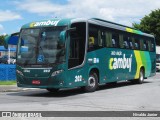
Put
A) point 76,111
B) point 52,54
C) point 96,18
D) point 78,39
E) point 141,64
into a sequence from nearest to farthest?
point 76,111, point 52,54, point 78,39, point 96,18, point 141,64

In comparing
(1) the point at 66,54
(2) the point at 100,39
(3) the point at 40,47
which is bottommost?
(1) the point at 66,54

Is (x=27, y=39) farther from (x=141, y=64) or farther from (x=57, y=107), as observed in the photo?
(x=141, y=64)

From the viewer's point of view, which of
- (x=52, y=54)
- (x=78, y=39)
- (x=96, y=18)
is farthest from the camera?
(x=96, y=18)

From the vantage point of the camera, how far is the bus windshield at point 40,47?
16.3 m

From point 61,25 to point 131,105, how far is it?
5071 millimetres

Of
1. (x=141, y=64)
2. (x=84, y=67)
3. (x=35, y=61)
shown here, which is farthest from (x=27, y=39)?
(x=141, y=64)

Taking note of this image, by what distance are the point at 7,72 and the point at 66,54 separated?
33.5 ft

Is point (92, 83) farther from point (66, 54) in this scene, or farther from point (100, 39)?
point (66, 54)

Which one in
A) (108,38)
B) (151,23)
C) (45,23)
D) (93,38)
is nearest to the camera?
(45,23)

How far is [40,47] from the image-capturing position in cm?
1664

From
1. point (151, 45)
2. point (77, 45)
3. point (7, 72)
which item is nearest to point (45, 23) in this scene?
point (77, 45)

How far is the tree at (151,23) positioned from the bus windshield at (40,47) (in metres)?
47.7

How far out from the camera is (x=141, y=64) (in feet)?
82.0

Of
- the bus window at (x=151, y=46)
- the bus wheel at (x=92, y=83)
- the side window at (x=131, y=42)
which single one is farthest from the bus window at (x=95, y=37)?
the bus window at (x=151, y=46)
